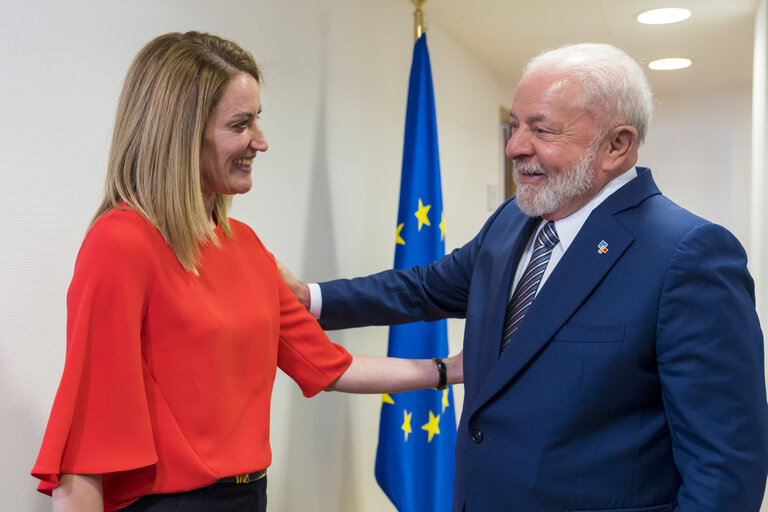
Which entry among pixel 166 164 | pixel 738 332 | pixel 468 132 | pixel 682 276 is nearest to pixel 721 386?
pixel 738 332

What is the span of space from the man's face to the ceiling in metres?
2.36

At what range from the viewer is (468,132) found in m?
4.56

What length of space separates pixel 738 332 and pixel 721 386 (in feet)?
0.33

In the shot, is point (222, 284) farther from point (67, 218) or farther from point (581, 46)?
point (581, 46)

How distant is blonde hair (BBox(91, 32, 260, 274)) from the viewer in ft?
4.09

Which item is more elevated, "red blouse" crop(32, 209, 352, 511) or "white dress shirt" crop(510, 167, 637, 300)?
"white dress shirt" crop(510, 167, 637, 300)

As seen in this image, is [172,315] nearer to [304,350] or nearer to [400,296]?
[304,350]

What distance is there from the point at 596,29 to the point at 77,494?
13.0 ft

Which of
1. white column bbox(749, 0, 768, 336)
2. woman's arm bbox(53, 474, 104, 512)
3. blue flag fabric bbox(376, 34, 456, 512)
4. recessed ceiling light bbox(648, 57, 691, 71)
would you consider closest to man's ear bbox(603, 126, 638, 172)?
woman's arm bbox(53, 474, 104, 512)

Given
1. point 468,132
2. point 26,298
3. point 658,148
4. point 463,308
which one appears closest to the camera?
point 26,298

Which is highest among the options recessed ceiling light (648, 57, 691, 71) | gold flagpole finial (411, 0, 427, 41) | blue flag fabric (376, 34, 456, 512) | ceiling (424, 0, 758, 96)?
recessed ceiling light (648, 57, 691, 71)

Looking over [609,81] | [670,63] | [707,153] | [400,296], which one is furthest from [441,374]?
[707,153]

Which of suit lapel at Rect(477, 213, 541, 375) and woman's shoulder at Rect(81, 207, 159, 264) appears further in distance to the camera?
suit lapel at Rect(477, 213, 541, 375)

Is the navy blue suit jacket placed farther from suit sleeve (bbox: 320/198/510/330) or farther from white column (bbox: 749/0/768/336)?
white column (bbox: 749/0/768/336)
